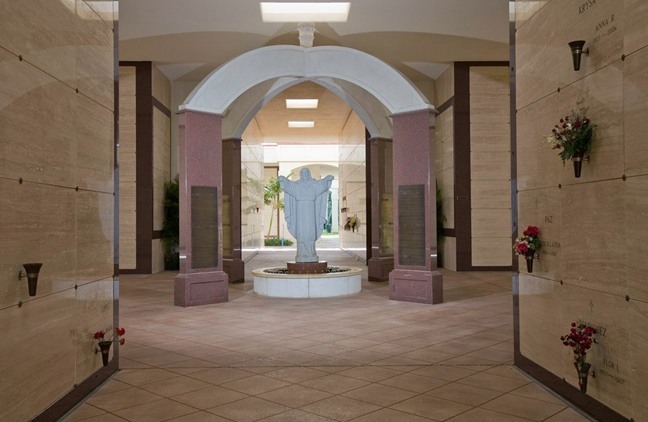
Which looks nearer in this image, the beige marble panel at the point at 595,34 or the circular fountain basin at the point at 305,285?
the beige marble panel at the point at 595,34

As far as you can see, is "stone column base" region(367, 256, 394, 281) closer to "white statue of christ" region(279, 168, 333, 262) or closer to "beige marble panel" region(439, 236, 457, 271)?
"white statue of christ" region(279, 168, 333, 262)

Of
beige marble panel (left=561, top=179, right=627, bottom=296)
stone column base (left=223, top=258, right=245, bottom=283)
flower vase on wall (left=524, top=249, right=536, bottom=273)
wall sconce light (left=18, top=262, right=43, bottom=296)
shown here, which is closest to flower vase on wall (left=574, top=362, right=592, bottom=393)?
beige marble panel (left=561, top=179, right=627, bottom=296)

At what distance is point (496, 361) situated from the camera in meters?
5.36

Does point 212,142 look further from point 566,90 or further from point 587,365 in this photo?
point 587,365

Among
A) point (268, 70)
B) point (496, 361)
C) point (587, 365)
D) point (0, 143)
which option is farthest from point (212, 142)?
point (587, 365)

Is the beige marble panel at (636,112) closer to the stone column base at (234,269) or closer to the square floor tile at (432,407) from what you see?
the square floor tile at (432,407)

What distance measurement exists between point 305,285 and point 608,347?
621cm

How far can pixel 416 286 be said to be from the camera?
29.3 feet

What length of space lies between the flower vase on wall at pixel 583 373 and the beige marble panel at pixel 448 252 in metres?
9.89

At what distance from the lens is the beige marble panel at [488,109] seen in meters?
13.8

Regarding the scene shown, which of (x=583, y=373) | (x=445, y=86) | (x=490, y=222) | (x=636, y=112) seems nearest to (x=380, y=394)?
(x=583, y=373)

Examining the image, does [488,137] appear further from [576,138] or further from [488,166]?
[576,138]

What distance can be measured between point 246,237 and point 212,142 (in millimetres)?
11697

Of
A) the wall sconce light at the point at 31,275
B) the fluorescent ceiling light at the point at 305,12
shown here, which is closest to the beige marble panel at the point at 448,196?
the fluorescent ceiling light at the point at 305,12
